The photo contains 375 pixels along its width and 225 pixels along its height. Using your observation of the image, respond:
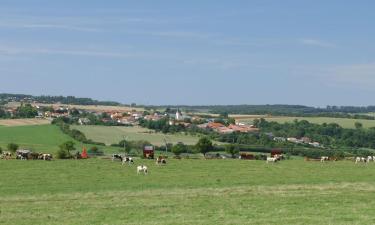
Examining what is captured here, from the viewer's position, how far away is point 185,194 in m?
28.9

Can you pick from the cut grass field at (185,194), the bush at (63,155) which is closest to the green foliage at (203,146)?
the bush at (63,155)

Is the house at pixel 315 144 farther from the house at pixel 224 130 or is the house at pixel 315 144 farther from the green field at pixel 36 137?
the green field at pixel 36 137

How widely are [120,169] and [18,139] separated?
48739 mm

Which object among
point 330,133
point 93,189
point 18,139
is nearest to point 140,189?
point 93,189

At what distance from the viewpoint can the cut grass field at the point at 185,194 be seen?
Result: 21.1m

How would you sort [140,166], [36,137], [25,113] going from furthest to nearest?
[25,113]
[36,137]
[140,166]

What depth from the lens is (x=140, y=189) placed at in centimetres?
3159

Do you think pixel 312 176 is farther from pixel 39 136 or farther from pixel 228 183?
pixel 39 136

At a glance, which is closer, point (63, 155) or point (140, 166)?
point (140, 166)

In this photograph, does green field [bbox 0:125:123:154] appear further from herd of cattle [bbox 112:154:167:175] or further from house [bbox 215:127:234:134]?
house [bbox 215:127:234:134]

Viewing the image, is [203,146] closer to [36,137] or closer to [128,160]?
[128,160]

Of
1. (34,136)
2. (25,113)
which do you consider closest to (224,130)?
(34,136)

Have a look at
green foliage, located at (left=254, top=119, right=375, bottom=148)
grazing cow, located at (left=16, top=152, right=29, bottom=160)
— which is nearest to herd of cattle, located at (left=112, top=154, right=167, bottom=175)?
grazing cow, located at (left=16, top=152, right=29, bottom=160)

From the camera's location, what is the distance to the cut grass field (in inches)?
832
